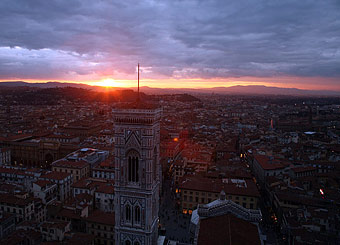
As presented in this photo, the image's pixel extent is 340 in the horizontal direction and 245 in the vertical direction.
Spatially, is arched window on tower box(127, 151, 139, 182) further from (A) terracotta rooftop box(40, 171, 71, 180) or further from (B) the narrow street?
(A) terracotta rooftop box(40, 171, 71, 180)

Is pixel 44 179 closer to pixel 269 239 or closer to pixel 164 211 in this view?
pixel 164 211

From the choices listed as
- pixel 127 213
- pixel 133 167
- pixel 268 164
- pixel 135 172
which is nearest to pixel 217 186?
pixel 268 164

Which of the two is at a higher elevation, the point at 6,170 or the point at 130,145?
the point at 130,145

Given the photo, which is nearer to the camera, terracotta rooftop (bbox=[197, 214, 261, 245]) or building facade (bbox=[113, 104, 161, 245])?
terracotta rooftop (bbox=[197, 214, 261, 245])

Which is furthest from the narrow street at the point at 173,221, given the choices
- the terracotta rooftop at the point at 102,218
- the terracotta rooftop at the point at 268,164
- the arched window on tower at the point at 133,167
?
the terracotta rooftop at the point at 268,164

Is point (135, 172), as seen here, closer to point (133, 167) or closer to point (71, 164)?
point (133, 167)

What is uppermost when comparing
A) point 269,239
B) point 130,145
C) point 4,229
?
point 130,145

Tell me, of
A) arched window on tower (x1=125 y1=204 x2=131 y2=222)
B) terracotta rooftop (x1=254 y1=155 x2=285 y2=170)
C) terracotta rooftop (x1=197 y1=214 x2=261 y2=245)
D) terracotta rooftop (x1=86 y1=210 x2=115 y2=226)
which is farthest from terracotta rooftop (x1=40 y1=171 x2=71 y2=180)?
terracotta rooftop (x1=254 y1=155 x2=285 y2=170)

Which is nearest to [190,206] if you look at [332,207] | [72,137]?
[332,207]
